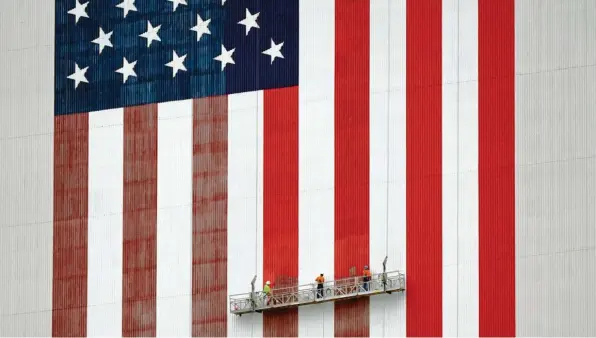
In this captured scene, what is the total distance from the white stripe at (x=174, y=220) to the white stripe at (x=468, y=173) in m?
12.4

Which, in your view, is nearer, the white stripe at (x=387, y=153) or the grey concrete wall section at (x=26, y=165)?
the white stripe at (x=387, y=153)

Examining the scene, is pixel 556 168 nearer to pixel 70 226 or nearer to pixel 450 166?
pixel 450 166

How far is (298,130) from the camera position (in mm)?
72250

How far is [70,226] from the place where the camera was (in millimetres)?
76125

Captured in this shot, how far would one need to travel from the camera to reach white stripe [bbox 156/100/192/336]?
73.3m

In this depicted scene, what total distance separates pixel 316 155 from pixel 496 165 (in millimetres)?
8069

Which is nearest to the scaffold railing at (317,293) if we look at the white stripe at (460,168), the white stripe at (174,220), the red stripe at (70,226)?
the white stripe at (460,168)

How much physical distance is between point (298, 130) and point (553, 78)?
11.4 m

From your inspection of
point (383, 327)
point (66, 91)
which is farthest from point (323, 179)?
point (66, 91)

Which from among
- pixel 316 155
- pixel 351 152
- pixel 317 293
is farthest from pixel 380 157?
pixel 317 293

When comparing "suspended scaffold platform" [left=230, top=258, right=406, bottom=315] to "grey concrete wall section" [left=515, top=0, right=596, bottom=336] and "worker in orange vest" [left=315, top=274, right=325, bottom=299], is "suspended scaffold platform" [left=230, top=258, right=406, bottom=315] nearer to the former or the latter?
"worker in orange vest" [left=315, top=274, right=325, bottom=299]

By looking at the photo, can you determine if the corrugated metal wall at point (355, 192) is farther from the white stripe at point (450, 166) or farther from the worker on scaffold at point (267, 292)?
the worker on scaffold at point (267, 292)

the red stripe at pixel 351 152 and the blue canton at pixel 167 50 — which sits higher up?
the blue canton at pixel 167 50

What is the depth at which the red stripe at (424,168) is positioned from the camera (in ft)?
227
